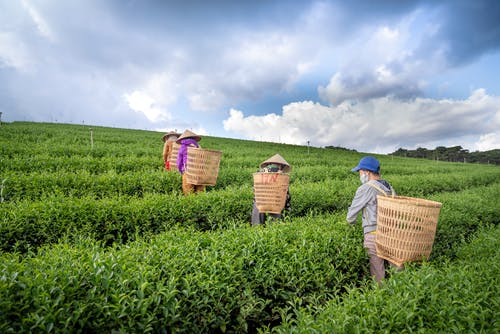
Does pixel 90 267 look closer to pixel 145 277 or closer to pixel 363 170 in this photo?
pixel 145 277

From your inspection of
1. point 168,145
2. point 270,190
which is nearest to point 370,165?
point 270,190

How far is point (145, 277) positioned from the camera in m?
Answer: 2.69

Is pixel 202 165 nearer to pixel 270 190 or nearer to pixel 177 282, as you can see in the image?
pixel 270 190

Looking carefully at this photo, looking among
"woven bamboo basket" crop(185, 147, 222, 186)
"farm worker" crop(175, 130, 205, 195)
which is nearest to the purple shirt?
"farm worker" crop(175, 130, 205, 195)

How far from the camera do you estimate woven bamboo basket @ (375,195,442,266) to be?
3.61 metres

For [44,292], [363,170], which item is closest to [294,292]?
[363,170]

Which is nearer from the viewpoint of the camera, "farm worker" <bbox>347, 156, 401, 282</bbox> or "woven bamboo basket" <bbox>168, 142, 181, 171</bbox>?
"farm worker" <bbox>347, 156, 401, 282</bbox>

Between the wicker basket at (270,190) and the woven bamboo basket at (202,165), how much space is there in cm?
190

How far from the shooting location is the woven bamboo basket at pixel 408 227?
361cm

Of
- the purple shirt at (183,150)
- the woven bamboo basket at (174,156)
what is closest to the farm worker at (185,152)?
the purple shirt at (183,150)

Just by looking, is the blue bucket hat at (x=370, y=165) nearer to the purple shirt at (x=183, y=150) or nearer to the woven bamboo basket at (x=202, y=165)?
the woven bamboo basket at (x=202, y=165)

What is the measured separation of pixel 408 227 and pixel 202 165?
173 inches

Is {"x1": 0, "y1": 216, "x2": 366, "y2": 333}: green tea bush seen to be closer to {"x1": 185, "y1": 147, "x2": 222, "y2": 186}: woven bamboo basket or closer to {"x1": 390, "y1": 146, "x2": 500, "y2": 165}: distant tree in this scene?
{"x1": 185, "y1": 147, "x2": 222, "y2": 186}: woven bamboo basket

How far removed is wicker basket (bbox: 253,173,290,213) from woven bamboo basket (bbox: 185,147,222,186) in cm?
190
